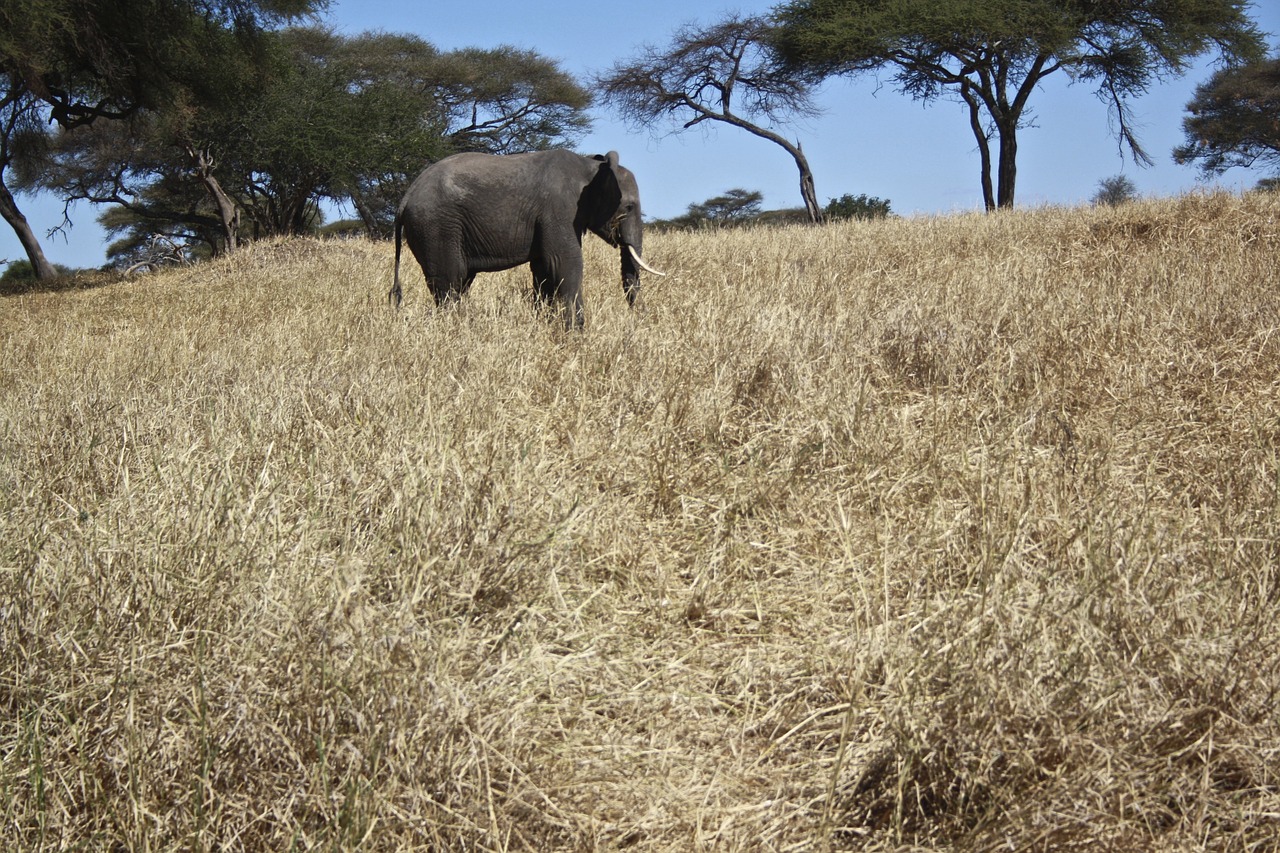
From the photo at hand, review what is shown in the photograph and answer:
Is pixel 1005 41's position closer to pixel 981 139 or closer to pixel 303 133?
pixel 981 139

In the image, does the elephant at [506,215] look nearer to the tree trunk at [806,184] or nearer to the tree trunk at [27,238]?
the tree trunk at [27,238]

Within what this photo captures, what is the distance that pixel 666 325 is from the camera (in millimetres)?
5562

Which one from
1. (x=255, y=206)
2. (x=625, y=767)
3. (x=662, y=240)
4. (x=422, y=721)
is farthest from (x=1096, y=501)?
(x=255, y=206)

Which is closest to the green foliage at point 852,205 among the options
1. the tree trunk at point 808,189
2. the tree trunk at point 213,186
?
the tree trunk at point 808,189

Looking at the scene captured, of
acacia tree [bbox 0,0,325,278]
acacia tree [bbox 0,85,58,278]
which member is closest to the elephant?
acacia tree [bbox 0,0,325,278]

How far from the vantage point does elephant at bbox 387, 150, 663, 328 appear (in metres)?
6.33

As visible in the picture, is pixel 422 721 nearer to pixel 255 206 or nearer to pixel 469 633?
pixel 469 633

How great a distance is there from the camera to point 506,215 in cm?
638

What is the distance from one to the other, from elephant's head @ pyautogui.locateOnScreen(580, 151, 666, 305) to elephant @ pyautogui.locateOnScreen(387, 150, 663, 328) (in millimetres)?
10

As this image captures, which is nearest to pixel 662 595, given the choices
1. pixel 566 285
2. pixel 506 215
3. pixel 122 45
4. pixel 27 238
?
pixel 566 285

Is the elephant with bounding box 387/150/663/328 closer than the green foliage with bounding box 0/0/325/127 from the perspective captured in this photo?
Yes

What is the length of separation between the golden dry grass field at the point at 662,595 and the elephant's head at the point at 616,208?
6.77 ft

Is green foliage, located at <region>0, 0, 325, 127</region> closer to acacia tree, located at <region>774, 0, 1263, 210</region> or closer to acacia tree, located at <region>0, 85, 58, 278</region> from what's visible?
acacia tree, located at <region>0, 85, 58, 278</region>

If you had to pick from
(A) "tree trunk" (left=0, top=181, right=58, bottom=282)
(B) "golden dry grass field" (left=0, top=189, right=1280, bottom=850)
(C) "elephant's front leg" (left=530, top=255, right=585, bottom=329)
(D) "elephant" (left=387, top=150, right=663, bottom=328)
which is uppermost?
(A) "tree trunk" (left=0, top=181, right=58, bottom=282)
